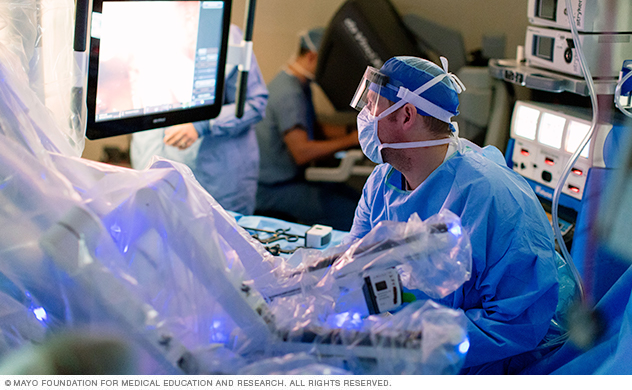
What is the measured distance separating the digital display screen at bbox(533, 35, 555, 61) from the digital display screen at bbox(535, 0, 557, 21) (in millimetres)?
86

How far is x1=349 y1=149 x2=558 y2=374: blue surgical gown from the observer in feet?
3.76

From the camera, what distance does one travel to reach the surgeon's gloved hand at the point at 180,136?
2238mm

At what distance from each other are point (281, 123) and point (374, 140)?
1.92m

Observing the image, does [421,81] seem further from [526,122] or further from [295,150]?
[295,150]

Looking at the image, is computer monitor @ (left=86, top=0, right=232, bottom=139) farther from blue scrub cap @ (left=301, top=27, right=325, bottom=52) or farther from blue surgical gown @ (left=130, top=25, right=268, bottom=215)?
blue scrub cap @ (left=301, top=27, right=325, bottom=52)

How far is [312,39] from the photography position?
351 centimetres

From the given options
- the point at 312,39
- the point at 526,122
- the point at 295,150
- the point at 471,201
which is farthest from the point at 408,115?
the point at 312,39

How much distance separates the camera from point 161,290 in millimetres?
856

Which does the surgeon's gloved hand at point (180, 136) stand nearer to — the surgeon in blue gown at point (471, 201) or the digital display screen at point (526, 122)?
the surgeon in blue gown at point (471, 201)

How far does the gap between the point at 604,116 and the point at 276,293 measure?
1359 mm

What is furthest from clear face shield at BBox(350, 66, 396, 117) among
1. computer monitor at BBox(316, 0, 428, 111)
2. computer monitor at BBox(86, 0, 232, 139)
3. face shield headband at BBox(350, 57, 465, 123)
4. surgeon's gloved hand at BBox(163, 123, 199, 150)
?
computer monitor at BBox(316, 0, 428, 111)

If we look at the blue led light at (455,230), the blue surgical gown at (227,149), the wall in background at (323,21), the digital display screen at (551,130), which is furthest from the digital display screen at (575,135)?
the wall in background at (323,21)
